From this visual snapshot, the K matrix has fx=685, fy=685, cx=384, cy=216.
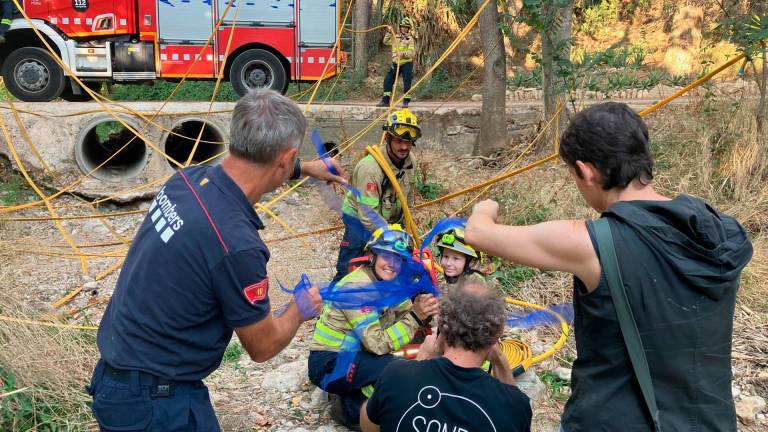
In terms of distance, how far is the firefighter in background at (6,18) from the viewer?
10.2 meters

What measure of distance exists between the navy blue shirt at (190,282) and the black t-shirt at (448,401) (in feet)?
1.80

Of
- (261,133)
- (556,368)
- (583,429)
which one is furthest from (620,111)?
(556,368)

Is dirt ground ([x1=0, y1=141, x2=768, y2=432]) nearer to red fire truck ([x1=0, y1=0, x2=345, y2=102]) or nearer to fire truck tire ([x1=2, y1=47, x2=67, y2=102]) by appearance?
fire truck tire ([x1=2, y1=47, x2=67, y2=102])

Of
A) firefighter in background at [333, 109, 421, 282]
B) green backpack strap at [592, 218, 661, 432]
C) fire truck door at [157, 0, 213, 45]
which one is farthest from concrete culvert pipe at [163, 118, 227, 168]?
green backpack strap at [592, 218, 661, 432]

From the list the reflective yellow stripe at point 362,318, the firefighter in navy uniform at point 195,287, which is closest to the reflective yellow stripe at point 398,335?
the reflective yellow stripe at point 362,318

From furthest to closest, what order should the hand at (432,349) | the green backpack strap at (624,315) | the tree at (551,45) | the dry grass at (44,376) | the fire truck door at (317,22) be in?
the fire truck door at (317,22), the tree at (551,45), the dry grass at (44,376), the hand at (432,349), the green backpack strap at (624,315)

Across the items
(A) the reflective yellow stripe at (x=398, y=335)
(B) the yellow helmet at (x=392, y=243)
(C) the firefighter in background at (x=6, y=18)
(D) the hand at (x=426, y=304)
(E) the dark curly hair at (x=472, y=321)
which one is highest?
(C) the firefighter in background at (x=6, y=18)

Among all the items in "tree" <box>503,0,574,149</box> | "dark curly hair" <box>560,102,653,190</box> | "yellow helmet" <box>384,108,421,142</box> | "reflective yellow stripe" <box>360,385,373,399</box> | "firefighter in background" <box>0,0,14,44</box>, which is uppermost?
"firefighter in background" <box>0,0,14,44</box>

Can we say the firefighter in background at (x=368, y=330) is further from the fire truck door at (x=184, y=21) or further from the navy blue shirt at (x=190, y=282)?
the fire truck door at (x=184, y=21)

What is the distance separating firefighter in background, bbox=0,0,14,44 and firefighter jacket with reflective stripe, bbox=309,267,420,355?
8950 mm

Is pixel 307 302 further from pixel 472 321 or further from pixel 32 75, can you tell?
pixel 32 75

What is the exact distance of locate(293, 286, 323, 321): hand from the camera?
2.34 meters

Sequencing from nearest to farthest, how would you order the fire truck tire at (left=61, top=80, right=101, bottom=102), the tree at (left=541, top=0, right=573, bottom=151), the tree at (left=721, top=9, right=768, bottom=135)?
the tree at (left=721, top=9, right=768, bottom=135) → the tree at (left=541, top=0, right=573, bottom=151) → the fire truck tire at (left=61, top=80, right=101, bottom=102)

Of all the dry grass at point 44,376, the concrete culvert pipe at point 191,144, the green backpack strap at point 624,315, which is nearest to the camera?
the green backpack strap at point 624,315
